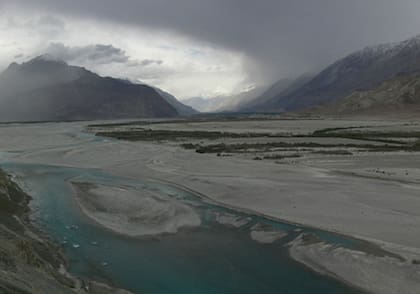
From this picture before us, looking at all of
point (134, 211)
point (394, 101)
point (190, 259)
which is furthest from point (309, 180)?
point (394, 101)

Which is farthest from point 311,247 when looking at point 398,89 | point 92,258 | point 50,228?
point 398,89

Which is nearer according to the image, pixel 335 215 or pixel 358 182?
pixel 335 215

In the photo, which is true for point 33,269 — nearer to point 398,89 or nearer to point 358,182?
point 358,182

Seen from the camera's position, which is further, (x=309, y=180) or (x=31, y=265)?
(x=309, y=180)

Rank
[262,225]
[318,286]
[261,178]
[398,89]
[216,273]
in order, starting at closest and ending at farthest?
1. [318,286]
2. [216,273]
3. [262,225]
4. [261,178]
5. [398,89]

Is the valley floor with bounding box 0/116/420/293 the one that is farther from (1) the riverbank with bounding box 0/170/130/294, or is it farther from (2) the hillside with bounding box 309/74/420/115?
(2) the hillside with bounding box 309/74/420/115

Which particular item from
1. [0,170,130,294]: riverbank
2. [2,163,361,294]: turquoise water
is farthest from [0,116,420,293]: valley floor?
[0,170,130,294]: riverbank

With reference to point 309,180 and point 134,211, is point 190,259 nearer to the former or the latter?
point 134,211
